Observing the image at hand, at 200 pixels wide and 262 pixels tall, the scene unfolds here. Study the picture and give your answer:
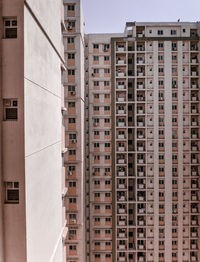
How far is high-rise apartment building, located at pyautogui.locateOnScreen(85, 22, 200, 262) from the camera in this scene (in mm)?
18531

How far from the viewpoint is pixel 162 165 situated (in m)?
18.7

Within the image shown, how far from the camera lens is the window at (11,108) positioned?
190 inches

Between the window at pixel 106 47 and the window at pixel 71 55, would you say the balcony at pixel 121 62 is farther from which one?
the window at pixel 71 55

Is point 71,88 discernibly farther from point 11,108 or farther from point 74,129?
point 11,108

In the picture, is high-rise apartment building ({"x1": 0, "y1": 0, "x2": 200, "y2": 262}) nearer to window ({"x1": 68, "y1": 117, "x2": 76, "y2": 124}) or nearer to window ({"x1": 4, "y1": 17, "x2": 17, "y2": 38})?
window ({"x1": 68, "y1": 117, "x2": 76, "y2": 124})

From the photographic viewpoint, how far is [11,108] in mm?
4848

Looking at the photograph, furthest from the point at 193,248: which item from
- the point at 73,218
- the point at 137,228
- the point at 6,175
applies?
the point at 6,175

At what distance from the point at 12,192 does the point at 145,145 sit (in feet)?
49.4

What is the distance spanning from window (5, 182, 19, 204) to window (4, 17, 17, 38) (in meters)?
3.16

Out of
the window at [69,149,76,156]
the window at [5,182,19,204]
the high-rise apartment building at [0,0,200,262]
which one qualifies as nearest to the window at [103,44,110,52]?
the high-rise apartment building at [0,0,200,262]

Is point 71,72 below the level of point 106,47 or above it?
below

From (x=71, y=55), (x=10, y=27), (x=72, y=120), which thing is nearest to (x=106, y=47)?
(x=71, y=55)

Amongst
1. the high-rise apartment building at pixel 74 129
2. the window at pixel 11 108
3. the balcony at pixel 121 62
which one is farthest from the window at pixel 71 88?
the window at pixel 11 108

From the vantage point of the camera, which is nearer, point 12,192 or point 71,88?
point 12,192
